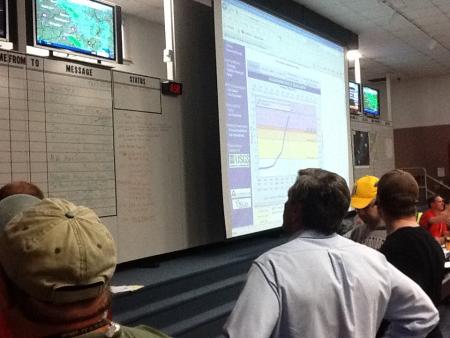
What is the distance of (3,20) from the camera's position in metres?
2.69

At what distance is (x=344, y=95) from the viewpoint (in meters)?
5.84

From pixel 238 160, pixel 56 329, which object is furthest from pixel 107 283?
pixel 238 160

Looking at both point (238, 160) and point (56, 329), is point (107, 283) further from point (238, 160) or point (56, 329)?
point (238, 160)

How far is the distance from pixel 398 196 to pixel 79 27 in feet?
7.32

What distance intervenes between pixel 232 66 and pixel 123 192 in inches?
54.1

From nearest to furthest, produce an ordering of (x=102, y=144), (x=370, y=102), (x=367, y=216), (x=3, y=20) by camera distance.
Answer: (x=367, y=216)
(x=3, y=20)
(x=102, y=144)
(x=370, y=102)

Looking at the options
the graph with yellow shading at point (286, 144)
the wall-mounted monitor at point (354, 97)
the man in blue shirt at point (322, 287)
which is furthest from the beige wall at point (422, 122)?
the man in blue shirt at point (322, 287)

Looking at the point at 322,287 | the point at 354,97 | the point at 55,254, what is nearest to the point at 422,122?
the point at 354,97

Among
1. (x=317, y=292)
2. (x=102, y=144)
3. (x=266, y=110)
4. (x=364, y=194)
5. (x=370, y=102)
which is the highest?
(x=370, y=102)

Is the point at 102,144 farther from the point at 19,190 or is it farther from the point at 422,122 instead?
the point at 422,122

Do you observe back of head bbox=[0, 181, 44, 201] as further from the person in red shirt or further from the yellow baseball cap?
the person in red shirt

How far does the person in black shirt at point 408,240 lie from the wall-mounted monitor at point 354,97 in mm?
5112

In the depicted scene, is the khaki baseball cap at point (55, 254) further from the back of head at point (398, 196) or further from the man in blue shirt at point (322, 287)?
the back of head at point (398, 196)

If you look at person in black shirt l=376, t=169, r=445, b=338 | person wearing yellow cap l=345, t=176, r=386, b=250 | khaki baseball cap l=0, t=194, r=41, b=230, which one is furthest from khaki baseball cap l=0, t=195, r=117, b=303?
person wearing yellow cap l=345, t=176, r=386, b=250
